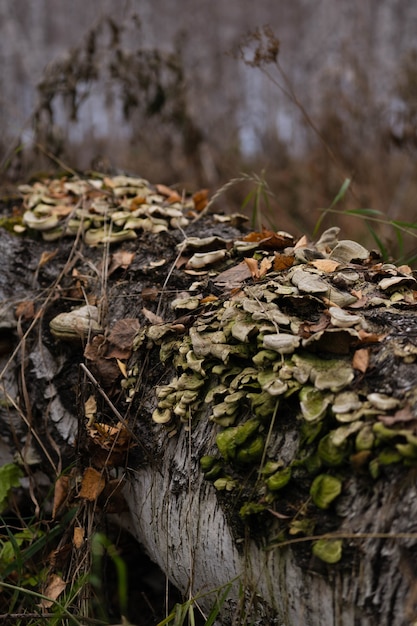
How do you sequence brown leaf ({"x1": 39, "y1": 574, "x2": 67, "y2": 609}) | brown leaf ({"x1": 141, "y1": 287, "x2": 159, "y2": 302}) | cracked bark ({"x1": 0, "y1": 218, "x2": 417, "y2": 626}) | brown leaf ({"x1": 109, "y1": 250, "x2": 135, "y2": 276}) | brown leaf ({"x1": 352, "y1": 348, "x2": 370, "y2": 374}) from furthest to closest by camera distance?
brown leaf ({"x1": 109, "y1": 250, "x2": 135, "y2": 276}), brown leaf ({"x1": 141, "y1": 287, "x2": 159, "y2": 302}), brown leaf ({"x1": 39, "y1": 574, "x2": 67, "y2": 609}), brown leaf ({"x1": 352, "y1": 348, "x2": 370, "y2": 374}), cracked bark ({"x1": 0, "y1": 218, "x2": 417, "y2": 626})

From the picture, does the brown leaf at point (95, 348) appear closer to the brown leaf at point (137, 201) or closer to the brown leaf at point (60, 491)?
the brown leaf at point (60, 491)

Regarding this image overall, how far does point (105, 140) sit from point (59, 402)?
7009 millimetres

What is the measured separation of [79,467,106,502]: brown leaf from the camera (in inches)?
64.4

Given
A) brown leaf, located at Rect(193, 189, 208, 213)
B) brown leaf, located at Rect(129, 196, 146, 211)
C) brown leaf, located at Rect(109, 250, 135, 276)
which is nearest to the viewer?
brown leaf, located at Rect(109, 250, 135, 276)

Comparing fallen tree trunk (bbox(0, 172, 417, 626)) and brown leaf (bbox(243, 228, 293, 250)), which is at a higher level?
brown leaf (bbox(243, 228, 293, 250))

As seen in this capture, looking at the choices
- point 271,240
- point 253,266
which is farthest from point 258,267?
point 271,240

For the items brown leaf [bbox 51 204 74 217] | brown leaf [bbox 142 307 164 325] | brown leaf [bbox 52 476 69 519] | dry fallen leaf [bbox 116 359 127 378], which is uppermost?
brown leaf [bbox 51 204 74 217]

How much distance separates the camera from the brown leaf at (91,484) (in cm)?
164

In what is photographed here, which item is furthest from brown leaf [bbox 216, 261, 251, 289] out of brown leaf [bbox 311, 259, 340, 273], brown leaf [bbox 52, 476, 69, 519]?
brown leaf [bbox 52, 476, 69, 519]

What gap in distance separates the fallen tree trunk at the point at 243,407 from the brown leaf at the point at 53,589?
0.25 m

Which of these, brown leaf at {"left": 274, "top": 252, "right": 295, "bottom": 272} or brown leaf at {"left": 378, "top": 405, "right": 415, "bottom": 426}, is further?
brown leaf at {"left": 274, "top": 252, "right": 295, "bottom": 272}

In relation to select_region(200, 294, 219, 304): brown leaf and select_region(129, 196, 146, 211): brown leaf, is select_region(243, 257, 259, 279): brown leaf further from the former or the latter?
select_region(129, 196, 146, 211): brown leaf

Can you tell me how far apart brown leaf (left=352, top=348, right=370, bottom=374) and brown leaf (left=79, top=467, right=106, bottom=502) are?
0.87 meters

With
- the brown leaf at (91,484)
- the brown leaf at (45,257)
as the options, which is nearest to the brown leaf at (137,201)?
the brown leaf at (45,257)
